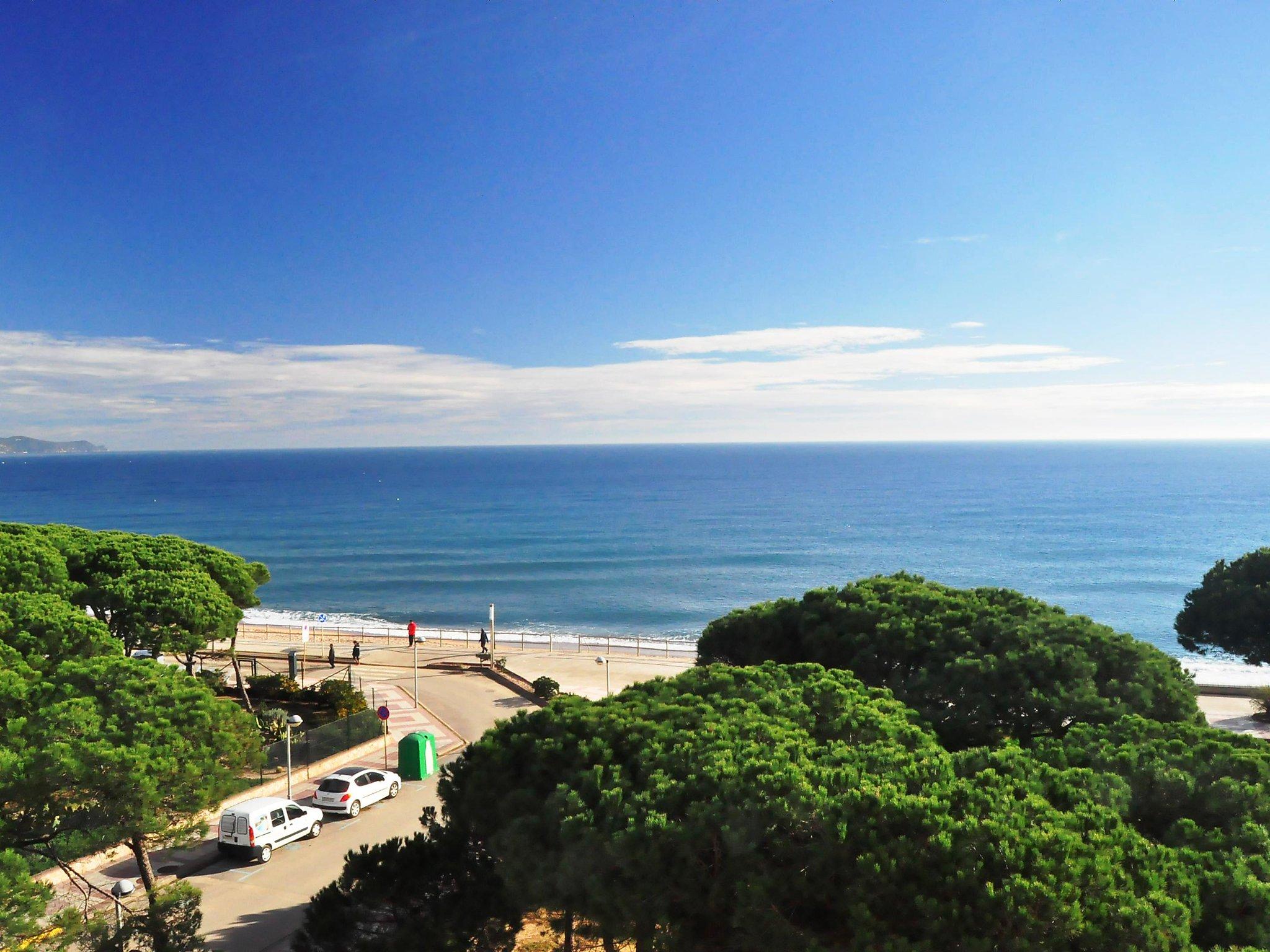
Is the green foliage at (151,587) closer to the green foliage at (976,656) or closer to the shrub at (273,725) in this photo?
the shrub at (273,725)

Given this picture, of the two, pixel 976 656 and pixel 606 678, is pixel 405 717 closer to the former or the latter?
pixel 606 678

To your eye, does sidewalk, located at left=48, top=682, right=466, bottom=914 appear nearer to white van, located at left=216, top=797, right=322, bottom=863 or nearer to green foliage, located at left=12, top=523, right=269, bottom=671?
white van, located at left=216, top=797, right=322, bottom=863

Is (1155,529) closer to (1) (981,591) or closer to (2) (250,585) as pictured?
(1) (981,591)

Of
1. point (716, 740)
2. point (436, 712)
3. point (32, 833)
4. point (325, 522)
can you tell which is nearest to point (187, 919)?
point (32, 833)

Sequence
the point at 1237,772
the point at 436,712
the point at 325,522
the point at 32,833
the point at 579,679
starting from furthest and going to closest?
the point at 325,522, the point at 579,679, the point at 436,712, the point at 32,833, the point at 1237,772

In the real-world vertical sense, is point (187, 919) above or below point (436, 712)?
above

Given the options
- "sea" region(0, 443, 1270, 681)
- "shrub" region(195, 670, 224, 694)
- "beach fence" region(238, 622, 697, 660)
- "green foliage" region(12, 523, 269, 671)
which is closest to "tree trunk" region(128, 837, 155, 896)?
"shrub" region(195, 670, 224, 694)

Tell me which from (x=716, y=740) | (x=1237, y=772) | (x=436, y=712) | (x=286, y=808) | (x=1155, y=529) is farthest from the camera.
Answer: (x=1155, y=529)
